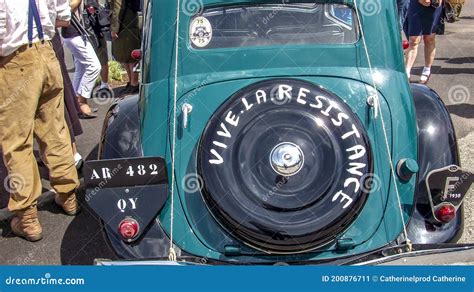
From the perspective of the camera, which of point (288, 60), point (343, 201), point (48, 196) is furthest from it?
point (48, 196)

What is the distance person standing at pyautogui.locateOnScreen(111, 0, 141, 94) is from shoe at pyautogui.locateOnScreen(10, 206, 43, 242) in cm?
333

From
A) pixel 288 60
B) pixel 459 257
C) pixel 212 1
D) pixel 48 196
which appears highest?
pixel 212 1

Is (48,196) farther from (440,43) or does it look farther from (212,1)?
(440,43)

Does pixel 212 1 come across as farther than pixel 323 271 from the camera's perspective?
Yes

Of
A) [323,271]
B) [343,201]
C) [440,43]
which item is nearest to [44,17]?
[343,201]

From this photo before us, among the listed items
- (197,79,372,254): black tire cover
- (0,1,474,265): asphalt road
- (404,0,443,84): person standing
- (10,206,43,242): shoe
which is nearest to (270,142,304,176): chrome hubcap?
(197,79,372,254): black tire cover

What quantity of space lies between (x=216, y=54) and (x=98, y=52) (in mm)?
3834

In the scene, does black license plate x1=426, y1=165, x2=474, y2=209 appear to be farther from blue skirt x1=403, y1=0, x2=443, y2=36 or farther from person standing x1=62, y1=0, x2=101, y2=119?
blue skirt x1=403, y1=0, x2=443, y2=36

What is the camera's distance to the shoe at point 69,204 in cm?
420

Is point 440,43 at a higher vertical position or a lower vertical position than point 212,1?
lower

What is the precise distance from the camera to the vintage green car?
2633 mm

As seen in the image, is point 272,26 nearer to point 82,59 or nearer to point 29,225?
point 29,225

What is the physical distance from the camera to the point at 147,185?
2.80m

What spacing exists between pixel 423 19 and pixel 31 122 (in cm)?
489
